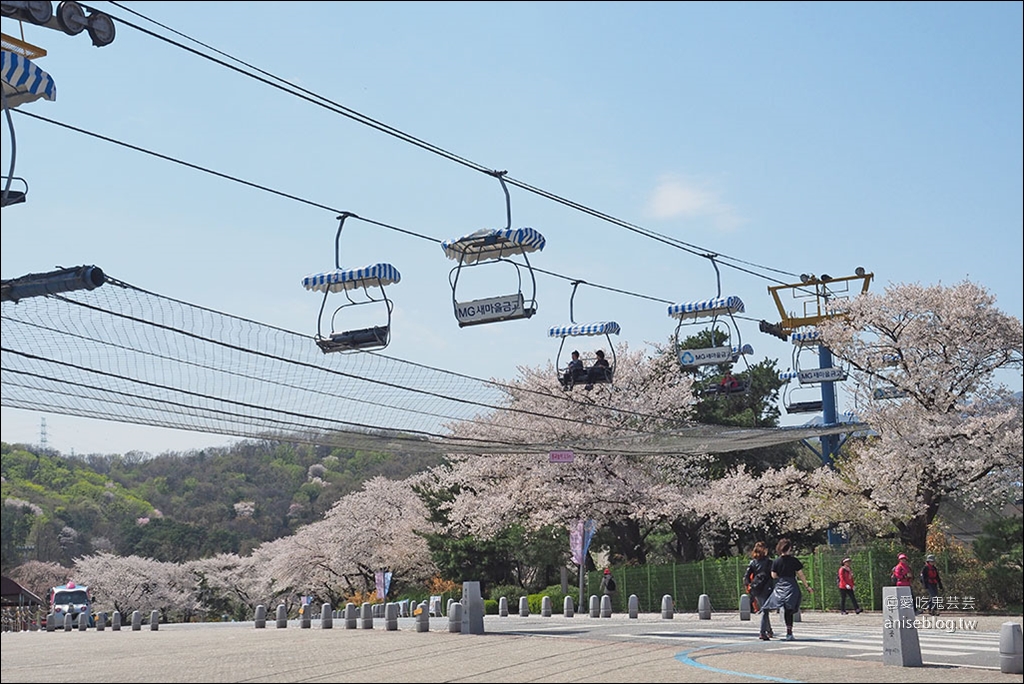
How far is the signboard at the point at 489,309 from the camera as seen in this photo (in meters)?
23.6

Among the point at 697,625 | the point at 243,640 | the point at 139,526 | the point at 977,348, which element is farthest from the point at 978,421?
the point at 139,526

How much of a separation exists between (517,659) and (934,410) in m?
24.2

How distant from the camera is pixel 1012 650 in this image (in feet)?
43.4

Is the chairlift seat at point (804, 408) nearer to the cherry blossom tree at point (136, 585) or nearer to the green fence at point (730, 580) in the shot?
the green fence at point (730, 580)

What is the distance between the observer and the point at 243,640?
2209 cm

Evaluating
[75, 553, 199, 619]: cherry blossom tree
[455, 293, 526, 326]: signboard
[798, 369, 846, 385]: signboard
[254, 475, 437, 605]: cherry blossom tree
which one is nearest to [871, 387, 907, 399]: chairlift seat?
[798, 369, 846, 385]: signboard

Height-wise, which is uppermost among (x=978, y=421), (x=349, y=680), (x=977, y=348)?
(x=977, y=348)

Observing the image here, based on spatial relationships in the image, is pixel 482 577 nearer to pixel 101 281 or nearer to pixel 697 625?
pixel 697 625

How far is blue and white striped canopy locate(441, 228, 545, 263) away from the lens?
22.6 metres

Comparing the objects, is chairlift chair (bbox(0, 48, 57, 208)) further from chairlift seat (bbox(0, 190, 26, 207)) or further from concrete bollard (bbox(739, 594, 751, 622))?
concrete bollard (bbox(739, 594, 751, 622))

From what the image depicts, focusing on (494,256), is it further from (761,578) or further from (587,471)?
(587,471)

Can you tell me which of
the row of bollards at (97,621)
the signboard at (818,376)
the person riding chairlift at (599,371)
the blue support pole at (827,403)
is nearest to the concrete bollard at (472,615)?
the person riding chairlift at (599,371)

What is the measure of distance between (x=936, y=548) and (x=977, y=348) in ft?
22.0

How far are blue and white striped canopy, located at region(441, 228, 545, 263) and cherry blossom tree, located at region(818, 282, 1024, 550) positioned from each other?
17658 millimetres
